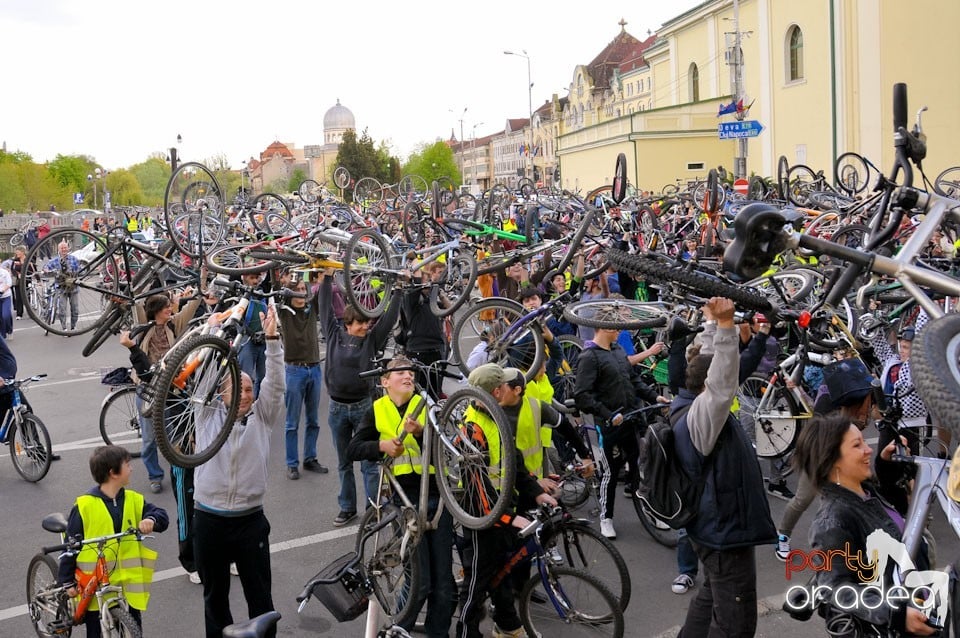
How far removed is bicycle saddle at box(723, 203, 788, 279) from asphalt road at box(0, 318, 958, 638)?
276 centimetres

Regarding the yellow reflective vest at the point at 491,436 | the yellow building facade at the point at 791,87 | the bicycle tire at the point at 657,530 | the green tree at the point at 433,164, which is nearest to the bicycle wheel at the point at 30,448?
the yellow reflective vest at the point at 491,436

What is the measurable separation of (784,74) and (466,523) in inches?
1634

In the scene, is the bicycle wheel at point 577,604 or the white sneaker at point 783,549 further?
the white sneaker at point 783,549

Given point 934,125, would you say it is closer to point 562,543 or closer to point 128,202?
point 562,543

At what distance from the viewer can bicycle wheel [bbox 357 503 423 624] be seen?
5.15 metres

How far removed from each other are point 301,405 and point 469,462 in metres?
4.45

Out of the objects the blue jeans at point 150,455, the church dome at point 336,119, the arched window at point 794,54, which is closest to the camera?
the blue jeans at point 150,455

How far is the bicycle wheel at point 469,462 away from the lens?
4793 mm

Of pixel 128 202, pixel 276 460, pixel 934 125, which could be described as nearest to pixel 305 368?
pixel 276 460

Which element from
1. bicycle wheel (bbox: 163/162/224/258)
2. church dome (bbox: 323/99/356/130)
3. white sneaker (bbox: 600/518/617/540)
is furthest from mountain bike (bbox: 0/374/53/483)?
church dome (bbox: 323/99/356/130)

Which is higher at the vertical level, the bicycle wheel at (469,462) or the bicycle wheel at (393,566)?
the bicycle wheel at (469,462)

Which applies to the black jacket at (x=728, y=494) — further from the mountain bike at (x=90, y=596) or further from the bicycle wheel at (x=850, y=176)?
the bicycle wheel at (x=850, y=176)

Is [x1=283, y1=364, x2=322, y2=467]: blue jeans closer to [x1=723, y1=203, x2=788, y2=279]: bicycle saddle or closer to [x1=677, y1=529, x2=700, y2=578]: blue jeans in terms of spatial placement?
[x1=677, y1=529, x2=700, y2=578]: blue jeans

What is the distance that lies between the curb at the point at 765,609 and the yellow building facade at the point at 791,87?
Answer: 30.2 m
